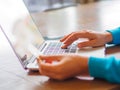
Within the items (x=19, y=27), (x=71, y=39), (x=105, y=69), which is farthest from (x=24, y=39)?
(x=105, y=69)

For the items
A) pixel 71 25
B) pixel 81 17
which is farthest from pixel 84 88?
pixel 81 17

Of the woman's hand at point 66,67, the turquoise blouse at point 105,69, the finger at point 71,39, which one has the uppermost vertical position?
the woman's hand at point 66,67

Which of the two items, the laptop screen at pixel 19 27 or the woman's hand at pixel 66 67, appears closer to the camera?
the woman's hand at pixel 66 67

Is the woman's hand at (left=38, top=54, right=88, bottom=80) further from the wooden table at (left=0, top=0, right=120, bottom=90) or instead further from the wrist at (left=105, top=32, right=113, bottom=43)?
the wrist at (left=105, top=32, right=113, bottom=43)

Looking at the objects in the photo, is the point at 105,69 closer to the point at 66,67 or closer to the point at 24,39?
the point at 66,67

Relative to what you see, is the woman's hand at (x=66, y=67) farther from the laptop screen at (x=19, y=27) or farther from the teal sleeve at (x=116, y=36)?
the teal sleeve at (x=116, y=36)

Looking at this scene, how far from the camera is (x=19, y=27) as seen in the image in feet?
3.14

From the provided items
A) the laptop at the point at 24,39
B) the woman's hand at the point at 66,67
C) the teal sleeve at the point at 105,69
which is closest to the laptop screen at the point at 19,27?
the laptop at the point at 24,39

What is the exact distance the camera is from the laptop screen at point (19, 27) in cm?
86

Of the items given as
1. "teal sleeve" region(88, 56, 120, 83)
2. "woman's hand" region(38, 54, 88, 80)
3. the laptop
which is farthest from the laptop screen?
"teal sleeve" region(88, 56, 120, 83)

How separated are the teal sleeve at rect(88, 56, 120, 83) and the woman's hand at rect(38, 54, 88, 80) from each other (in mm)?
20

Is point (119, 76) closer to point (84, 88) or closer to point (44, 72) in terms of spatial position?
point (84, 88)

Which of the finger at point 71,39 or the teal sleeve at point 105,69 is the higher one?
the teal sleeve at point 105,69

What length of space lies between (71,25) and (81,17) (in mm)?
277
